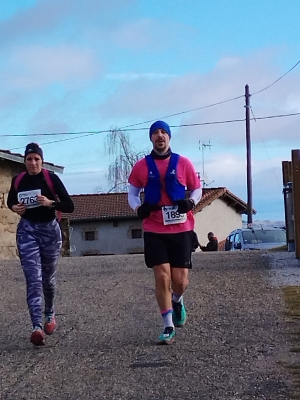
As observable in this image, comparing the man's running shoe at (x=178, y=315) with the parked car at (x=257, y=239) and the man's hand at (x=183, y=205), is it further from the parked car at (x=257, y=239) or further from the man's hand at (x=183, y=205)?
the parked car at (x=257, y=239)

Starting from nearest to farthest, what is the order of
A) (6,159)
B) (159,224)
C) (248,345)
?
(248,345), (159,224), (6,159)

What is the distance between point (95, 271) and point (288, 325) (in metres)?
7.28

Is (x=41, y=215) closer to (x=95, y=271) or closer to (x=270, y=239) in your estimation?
(x=95, y=271)

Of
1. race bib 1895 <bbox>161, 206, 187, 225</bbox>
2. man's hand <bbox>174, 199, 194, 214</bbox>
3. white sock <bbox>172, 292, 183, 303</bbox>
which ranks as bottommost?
white sock <bbox>172, 292, 183, 303</bbox>

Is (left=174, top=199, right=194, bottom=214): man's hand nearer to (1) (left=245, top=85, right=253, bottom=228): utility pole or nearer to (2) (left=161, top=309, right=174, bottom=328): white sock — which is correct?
(2) (left=161, top=309, right=174, bottom=328): white sock

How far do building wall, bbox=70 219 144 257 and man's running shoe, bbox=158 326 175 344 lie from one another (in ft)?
138

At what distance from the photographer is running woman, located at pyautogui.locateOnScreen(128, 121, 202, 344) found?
6590mm

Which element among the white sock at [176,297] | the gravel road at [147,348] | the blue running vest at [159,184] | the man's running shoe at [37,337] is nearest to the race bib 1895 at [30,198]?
the blue running vest at [159,184]

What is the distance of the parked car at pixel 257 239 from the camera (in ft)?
78.9

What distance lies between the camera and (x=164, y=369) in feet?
18.2

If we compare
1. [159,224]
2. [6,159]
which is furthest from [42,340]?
[6,159]

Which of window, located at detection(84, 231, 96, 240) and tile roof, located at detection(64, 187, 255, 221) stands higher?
tile roof, located at detection(64, 187, 255, 221)

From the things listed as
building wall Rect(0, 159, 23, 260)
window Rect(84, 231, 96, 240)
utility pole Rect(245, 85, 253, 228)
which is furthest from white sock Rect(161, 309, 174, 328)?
window Rect(84, 231, 96, 240)

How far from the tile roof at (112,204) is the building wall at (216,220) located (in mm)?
533
